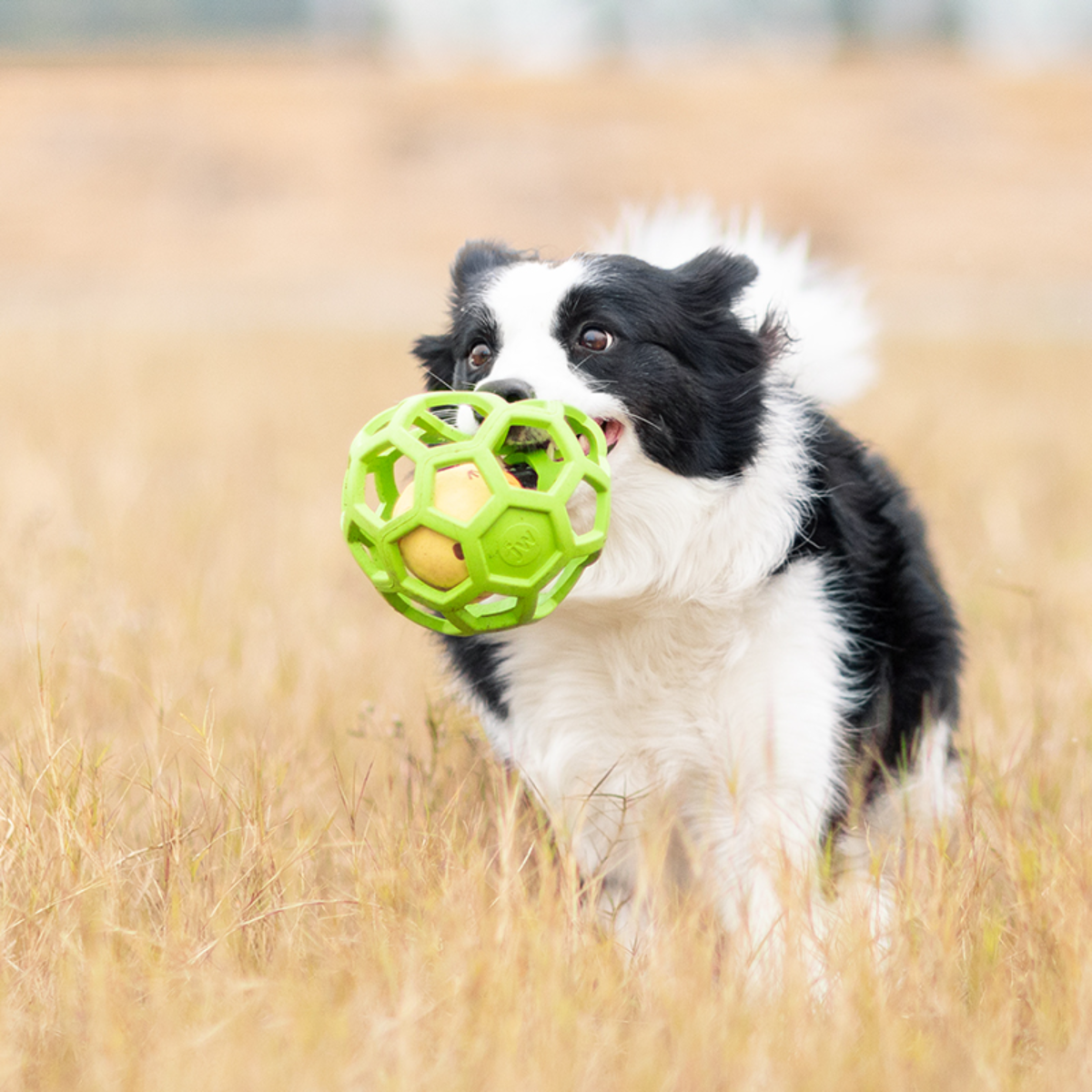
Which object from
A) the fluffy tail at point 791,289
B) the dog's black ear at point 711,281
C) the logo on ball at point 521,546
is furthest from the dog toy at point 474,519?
the fluffy tail at point 791,289

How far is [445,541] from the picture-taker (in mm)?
2199

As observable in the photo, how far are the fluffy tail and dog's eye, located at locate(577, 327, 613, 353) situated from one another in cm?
44

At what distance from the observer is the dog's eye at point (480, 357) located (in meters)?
2.89

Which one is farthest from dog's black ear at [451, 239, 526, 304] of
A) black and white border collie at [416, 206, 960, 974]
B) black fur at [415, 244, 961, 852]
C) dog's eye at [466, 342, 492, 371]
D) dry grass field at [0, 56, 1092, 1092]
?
dry grass field at [0, 56, 1092, 1092]

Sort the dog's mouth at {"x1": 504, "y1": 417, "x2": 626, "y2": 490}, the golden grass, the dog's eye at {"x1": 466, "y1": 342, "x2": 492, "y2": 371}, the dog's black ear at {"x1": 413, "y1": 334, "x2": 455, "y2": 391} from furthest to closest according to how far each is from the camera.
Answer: the dog's black ear at {"x1": 413, "y1": 334, "x2": 455, "y2": 391} < the dog's eye at {"x1": 466, "y1": 342, "x2": 492, "y2": 371} < the dog's mouth at {"x1": 504, "y1": 417, "x2": 626, "y2": 490} < the golden grass

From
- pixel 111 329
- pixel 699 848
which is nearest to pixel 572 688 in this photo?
pixel 699 848

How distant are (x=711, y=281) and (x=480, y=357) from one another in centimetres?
55

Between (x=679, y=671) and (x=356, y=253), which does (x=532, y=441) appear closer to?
(x=679, y=671)

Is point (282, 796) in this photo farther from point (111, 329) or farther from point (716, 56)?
point (716, 56)

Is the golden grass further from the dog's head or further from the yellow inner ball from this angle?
the dog's head

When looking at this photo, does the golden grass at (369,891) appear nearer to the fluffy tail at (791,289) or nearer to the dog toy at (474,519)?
the dog toy at (474,519)

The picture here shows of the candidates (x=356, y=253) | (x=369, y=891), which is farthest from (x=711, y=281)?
(x=356, y=253)

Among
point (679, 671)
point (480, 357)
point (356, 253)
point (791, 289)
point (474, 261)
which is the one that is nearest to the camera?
point (679, 671)

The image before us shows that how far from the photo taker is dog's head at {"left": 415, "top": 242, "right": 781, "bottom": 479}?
275 cm
